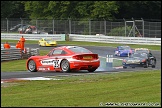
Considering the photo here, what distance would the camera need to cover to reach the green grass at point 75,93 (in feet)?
33.0

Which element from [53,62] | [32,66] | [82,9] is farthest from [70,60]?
[82,9]

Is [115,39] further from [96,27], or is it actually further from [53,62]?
[53,62]

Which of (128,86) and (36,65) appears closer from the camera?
(128,86)

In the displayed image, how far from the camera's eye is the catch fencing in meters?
50.8

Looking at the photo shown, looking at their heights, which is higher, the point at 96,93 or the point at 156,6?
the point at 156,6

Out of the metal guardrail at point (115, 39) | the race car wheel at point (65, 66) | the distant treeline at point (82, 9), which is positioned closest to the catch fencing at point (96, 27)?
the metal guardrail at point (115, 39)

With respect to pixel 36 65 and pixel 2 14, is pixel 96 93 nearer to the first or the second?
pixel 36 65

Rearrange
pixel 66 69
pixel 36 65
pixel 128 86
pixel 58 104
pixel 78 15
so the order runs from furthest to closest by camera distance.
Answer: pixel 78 15 < pixel 36 65 < pixel 66 69 < pixel 128 86 < pixel 58 104

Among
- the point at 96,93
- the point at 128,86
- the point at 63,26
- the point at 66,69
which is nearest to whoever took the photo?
the point at 96,93

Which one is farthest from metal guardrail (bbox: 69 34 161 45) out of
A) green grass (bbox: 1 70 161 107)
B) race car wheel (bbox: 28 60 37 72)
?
green grass (bbox: 1 70 161 107)

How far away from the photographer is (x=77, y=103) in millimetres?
9898

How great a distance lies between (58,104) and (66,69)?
11.6 m

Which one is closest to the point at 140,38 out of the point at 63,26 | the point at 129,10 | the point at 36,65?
the point at 63,26

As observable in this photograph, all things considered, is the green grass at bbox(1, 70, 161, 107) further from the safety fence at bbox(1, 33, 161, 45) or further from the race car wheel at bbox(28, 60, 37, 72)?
the safety fence at bbox(1, 33, 161, 45)
